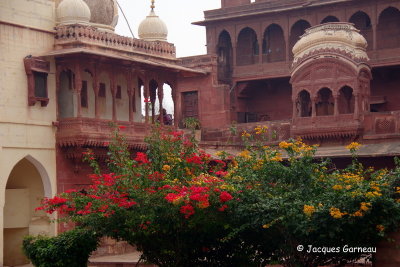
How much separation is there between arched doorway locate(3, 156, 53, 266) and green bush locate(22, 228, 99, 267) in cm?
503

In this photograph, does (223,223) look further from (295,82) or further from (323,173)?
→ (295,82)

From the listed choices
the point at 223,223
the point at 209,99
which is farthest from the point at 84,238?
the point at 209,99

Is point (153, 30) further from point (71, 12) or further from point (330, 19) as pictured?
point (330, 19)

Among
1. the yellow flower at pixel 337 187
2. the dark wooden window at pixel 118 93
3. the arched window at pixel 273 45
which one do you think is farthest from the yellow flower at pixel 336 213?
the arched window at pixel 273 45

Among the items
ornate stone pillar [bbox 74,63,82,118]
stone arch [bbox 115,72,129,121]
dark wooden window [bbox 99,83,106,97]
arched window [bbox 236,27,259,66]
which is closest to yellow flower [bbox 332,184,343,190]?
ornate stone pillar [bbox 74,63,82,118]

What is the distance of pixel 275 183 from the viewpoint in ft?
54.9

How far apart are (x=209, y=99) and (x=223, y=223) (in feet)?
63.3

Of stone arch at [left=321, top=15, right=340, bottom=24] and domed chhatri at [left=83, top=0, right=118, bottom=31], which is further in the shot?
stone arch at [left=321, top=15, right=340, bottom=24]

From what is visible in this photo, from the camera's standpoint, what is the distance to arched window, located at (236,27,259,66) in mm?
37688

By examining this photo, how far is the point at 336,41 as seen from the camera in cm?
2995

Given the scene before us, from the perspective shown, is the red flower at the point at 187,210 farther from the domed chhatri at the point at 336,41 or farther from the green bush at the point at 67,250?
the domed chhatri at the point at 336,41

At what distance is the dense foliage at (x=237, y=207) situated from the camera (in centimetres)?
1513

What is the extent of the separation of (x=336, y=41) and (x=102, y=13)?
7.71m

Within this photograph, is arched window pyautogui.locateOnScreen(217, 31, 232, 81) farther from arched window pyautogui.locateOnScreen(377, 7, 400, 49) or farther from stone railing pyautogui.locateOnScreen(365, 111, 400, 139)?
stone railing pyautogui.locateOnScreen(365, 111, 400, 139)
